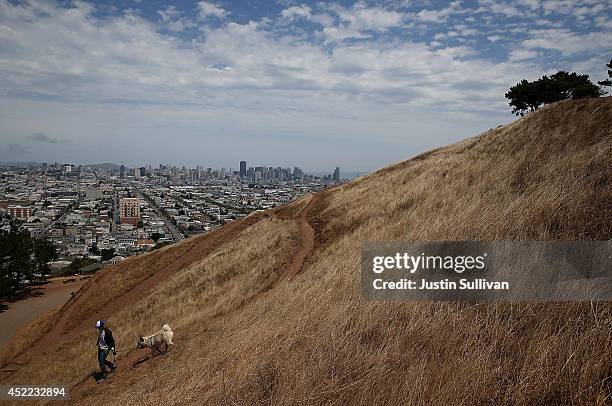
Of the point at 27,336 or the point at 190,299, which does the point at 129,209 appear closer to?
the point at 27,336

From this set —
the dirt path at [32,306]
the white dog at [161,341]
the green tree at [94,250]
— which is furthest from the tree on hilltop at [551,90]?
the green tree at [94,250]

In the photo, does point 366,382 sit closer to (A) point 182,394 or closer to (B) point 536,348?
(B) point 536,348

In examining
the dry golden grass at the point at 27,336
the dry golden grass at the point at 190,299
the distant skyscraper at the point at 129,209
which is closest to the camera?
the dry golden grass at the point at 190,299

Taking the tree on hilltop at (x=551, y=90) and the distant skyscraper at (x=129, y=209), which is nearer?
the tree on hilltop at (x=551, y=90)

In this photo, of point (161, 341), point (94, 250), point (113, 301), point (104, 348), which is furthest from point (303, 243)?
point (94, 250)

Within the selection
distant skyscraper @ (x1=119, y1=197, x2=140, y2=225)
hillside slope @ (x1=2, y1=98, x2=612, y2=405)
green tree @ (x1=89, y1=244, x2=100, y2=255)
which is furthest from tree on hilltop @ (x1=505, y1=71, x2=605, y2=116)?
distant skyscraper @ (x1=119, y1=197, x2=140, y2=225)


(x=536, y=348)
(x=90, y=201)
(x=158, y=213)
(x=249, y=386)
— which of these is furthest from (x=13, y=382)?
(x=90, y=201)

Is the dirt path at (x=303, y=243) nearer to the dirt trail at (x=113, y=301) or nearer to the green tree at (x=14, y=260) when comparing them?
the dirt trail at (x=113, y=301)
